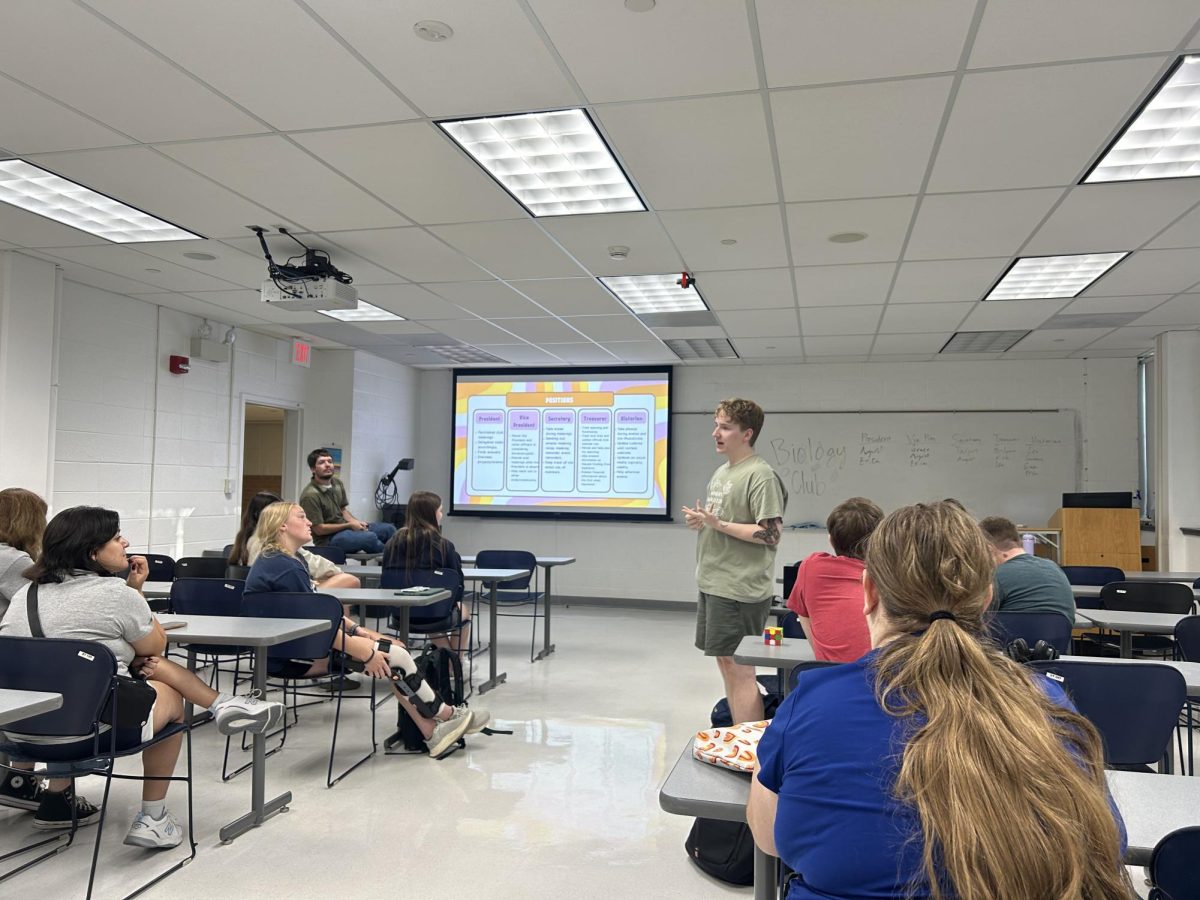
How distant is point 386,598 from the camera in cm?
427

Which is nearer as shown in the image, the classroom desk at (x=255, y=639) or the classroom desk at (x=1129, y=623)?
the classroom desk at (x=255, y=639)

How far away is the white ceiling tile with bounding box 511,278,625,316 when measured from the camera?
5.86 metres

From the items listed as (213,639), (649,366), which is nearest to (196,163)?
(213,639)

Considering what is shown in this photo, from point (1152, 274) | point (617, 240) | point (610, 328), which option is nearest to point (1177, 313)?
point (1152, 274)

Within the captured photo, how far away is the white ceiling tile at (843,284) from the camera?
5359 mm

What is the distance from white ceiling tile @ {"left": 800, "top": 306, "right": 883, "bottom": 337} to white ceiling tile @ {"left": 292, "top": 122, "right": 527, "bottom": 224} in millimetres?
3032

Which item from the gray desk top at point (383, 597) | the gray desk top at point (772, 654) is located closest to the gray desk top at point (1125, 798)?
the gray desk top at point (772, 654)

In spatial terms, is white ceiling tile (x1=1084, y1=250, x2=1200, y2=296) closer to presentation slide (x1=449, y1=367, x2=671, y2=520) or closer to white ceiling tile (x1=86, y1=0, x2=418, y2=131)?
white ceiling tile (x1=86, y1=0, x2=418, y2=131)

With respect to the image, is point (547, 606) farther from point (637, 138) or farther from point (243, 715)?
point (637, 138)

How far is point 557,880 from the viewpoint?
9.02 feet

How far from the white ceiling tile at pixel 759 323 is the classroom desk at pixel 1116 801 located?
5.24 meters

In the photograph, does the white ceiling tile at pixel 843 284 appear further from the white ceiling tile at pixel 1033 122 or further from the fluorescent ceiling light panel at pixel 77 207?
the fluorescent ceiling light panel at pixel 77 207

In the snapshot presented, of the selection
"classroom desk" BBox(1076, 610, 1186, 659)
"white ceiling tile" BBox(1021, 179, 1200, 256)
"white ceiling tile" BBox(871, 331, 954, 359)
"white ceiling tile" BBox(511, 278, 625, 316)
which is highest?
"white ceiling tile" BBox(1021, 179, 1200, 256)

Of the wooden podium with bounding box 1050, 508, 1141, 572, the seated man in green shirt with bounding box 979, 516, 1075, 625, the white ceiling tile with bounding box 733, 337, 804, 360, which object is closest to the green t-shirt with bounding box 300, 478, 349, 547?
the white ceiling tile with bounding box 733, 337, 804, 360
